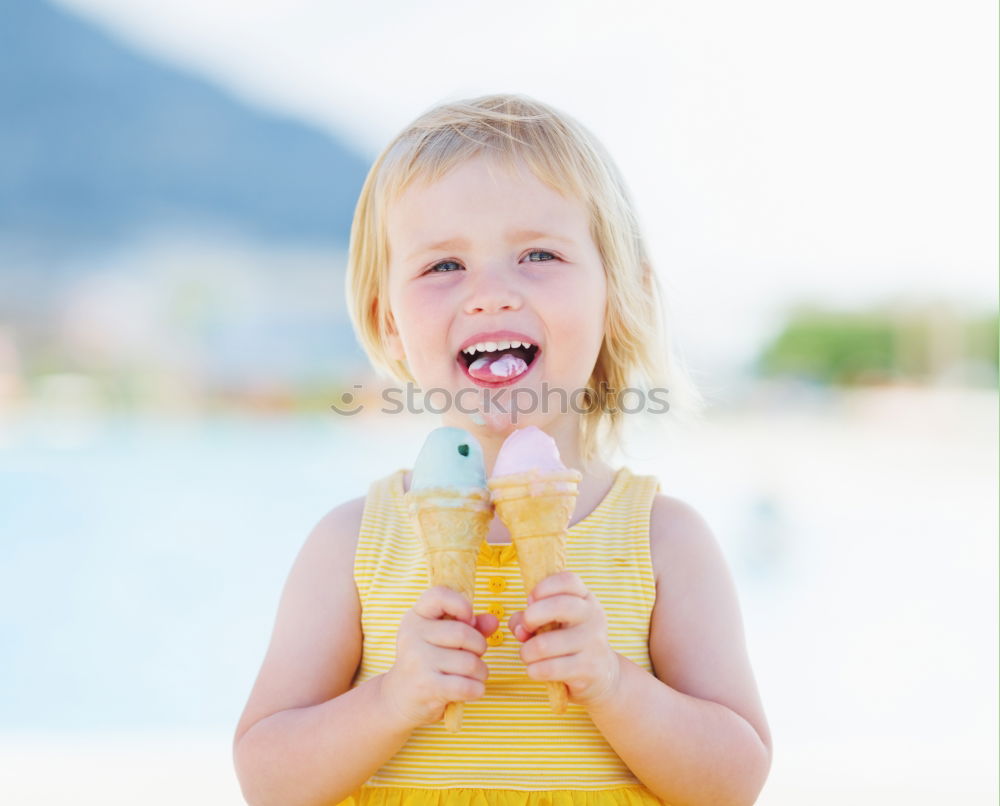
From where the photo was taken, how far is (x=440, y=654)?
1067 mm

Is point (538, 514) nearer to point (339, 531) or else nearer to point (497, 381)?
point (497, 381)

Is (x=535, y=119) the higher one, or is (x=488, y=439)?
(x=535, y=119)

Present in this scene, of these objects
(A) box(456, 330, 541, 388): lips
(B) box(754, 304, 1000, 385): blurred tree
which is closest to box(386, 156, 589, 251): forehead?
(A) box(456, 330, 541, 388): lips

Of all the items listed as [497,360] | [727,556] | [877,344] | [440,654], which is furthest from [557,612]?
[877,344]

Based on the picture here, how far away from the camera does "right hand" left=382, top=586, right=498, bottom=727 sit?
106cm

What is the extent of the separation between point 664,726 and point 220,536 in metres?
6.81

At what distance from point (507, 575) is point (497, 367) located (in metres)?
0.29

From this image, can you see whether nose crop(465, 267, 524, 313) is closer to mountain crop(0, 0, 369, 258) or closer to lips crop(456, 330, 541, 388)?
lips crop(456, 330, 541, 388)

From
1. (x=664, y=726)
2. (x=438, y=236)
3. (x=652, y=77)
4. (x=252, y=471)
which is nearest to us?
(x=664, y=726)

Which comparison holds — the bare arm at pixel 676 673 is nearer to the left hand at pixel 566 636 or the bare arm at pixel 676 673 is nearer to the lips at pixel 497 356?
the left hand at pixel 566 636

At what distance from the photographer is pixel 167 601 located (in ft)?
20.7

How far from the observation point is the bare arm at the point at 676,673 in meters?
1.06

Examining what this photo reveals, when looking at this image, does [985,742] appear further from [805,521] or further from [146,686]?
[805,521]

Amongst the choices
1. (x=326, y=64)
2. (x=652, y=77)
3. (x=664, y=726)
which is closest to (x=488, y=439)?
(x=664, y=726)
